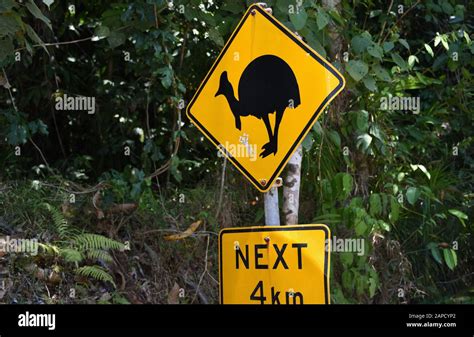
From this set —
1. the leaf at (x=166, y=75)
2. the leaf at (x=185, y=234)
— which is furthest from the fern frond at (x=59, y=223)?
the leaf at (x=166, y=75)

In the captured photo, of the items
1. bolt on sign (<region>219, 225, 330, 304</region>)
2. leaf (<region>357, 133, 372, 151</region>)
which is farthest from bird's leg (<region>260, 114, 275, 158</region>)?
leaf (<region>357, 133, 372, 151</region>)

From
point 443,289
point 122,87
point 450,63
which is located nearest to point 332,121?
point 450,63

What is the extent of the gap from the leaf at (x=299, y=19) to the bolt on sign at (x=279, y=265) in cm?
173

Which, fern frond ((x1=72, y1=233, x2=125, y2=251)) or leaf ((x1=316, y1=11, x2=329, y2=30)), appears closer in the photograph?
leaf ((x1=316, y1=11, x2=329, y2=30))

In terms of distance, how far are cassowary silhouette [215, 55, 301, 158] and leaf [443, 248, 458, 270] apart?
10.2ft

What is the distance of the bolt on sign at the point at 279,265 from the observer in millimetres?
3869

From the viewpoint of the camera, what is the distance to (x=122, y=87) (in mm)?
8133

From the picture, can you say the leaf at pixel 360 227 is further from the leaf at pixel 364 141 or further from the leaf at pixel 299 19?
the leaf at pixel 299 19

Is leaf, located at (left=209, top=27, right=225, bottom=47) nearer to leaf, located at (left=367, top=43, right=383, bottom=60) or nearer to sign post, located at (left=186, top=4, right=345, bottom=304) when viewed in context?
leaf, located at (left=367, top=43, right=383, bottom=60)

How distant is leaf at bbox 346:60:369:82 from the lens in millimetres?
5664

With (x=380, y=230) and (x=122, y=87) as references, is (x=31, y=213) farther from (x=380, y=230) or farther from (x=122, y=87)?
(x=380, y=230)

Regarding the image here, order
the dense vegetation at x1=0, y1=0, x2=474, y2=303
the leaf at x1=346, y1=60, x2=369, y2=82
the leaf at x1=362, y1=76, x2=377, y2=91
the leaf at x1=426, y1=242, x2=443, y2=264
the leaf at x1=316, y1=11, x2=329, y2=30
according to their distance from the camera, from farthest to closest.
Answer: the leaf at x1=426, y1=242, x2=443, y2=264, the dense vegetation at x1=0, y1=0, x2=474, y2=303, the leaf at x1=362, y1=76, x2=377, y2=91, the leaf at x1=346, y1=60, x2=369, y2=82, the leaf at x1=316, y1=11, x2=329, y2=30

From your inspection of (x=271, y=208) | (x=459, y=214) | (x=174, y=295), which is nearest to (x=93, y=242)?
(x=174, y=295)

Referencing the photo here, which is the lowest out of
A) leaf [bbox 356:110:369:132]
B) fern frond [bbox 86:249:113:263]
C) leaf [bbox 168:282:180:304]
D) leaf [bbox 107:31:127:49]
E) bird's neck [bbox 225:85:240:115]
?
leaf [bbox 168:282:180:304]
